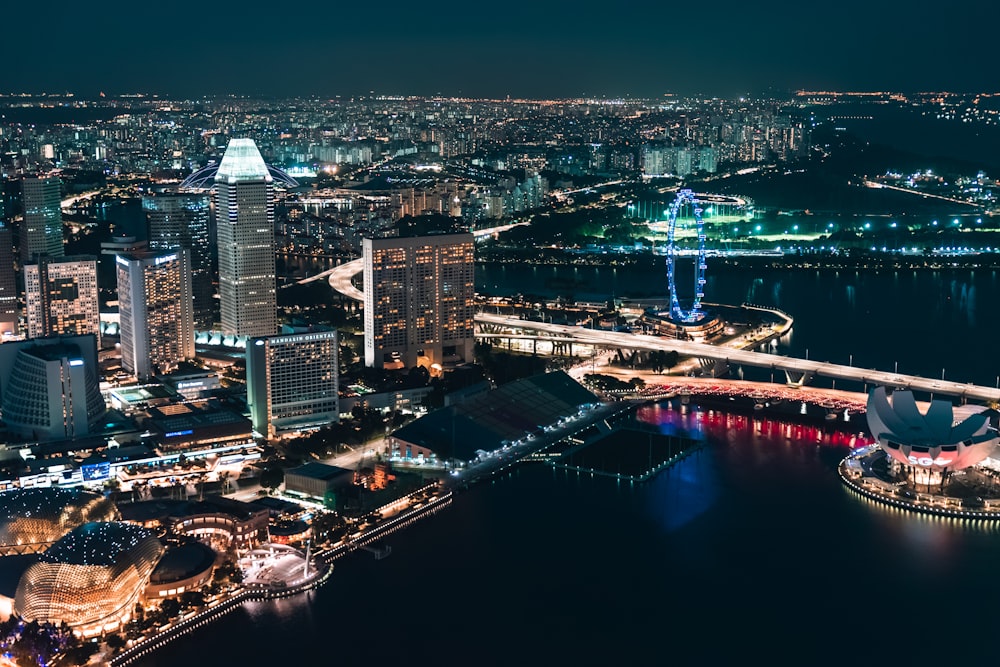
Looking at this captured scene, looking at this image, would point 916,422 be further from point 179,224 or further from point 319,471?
point 179,224

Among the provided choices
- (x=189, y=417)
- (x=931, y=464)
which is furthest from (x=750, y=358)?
(x=189, y=417)

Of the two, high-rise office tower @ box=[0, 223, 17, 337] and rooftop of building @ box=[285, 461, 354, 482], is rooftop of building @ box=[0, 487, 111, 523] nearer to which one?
rooftop of building @ box=[285, 461, 354, 482]

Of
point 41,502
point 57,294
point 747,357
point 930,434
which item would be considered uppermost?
point 57,294

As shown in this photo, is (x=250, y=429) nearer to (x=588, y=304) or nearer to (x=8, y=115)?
(x=588, y=304)

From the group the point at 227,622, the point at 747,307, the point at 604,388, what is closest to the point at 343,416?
the point at 604,388

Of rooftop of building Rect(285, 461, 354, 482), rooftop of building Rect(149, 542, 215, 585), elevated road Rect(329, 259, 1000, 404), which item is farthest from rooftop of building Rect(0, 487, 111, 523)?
elevated road Rect(329, 259, 1000, 404)
